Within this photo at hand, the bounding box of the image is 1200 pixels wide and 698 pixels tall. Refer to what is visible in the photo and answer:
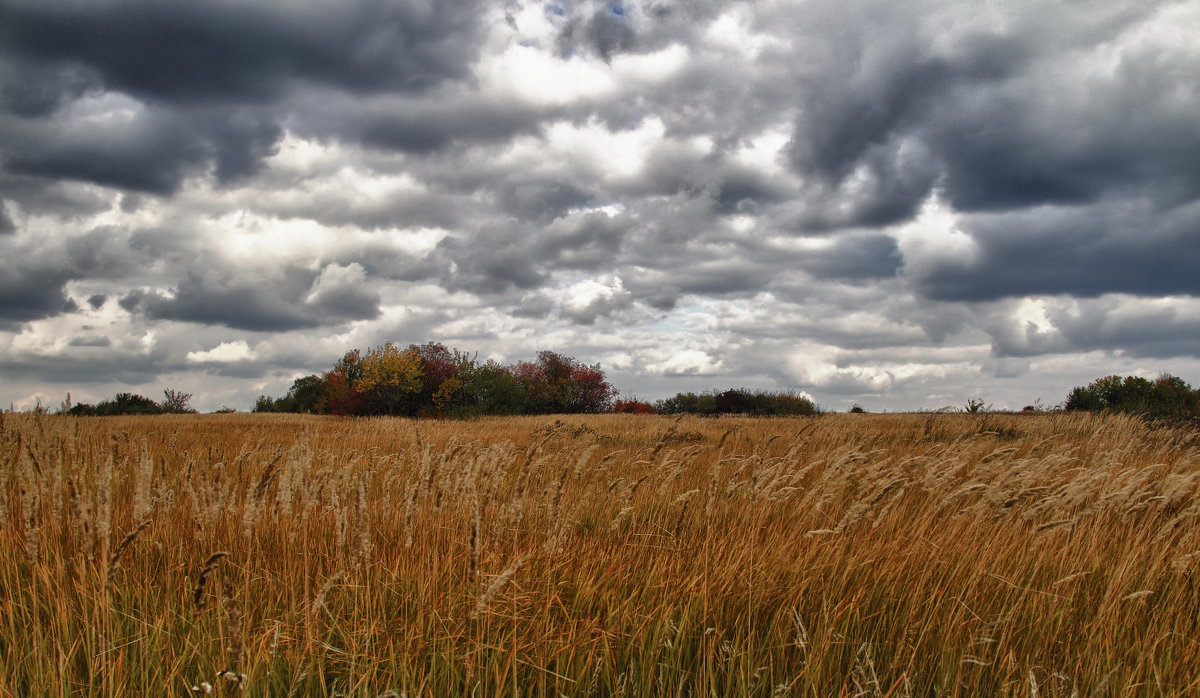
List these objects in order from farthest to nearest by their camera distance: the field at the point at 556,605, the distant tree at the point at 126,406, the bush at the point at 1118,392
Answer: the distant tree at the point at 126,406 < the bush at the point at 1118,392 < the field at the point at 556,605

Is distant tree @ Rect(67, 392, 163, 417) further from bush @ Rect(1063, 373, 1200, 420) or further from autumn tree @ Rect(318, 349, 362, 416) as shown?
bush @ Rect(1063, 373, 1200, 420)

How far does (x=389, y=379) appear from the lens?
42.0 m

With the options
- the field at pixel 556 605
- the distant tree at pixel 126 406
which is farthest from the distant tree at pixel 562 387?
the field at pixel 556 605

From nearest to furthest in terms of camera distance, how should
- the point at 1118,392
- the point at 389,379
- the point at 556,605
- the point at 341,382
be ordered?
the point at 556,605 < the point at 1118,392 < the point at 389,379 < the point at 341,382

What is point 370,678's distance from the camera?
241 centimetres

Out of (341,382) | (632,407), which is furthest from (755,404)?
(341,382)

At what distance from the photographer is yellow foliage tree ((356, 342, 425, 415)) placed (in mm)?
42031

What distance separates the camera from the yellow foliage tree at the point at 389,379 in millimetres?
42031

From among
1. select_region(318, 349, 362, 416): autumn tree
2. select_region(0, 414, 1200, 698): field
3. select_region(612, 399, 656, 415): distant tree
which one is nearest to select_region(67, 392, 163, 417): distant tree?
select_region(318, 349, 362, 416): autumn tree

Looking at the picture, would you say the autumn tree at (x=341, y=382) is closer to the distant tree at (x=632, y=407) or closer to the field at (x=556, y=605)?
the distant tree at (x=632, y=407)

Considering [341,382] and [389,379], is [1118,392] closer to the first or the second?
[389,379]

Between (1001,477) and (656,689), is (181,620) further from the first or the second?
(1001,477)

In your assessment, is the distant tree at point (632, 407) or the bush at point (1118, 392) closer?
the bush at point (1118, 392)

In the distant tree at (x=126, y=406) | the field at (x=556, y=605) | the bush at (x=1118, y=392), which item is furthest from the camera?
the distant tree at (x=126, y=406)
